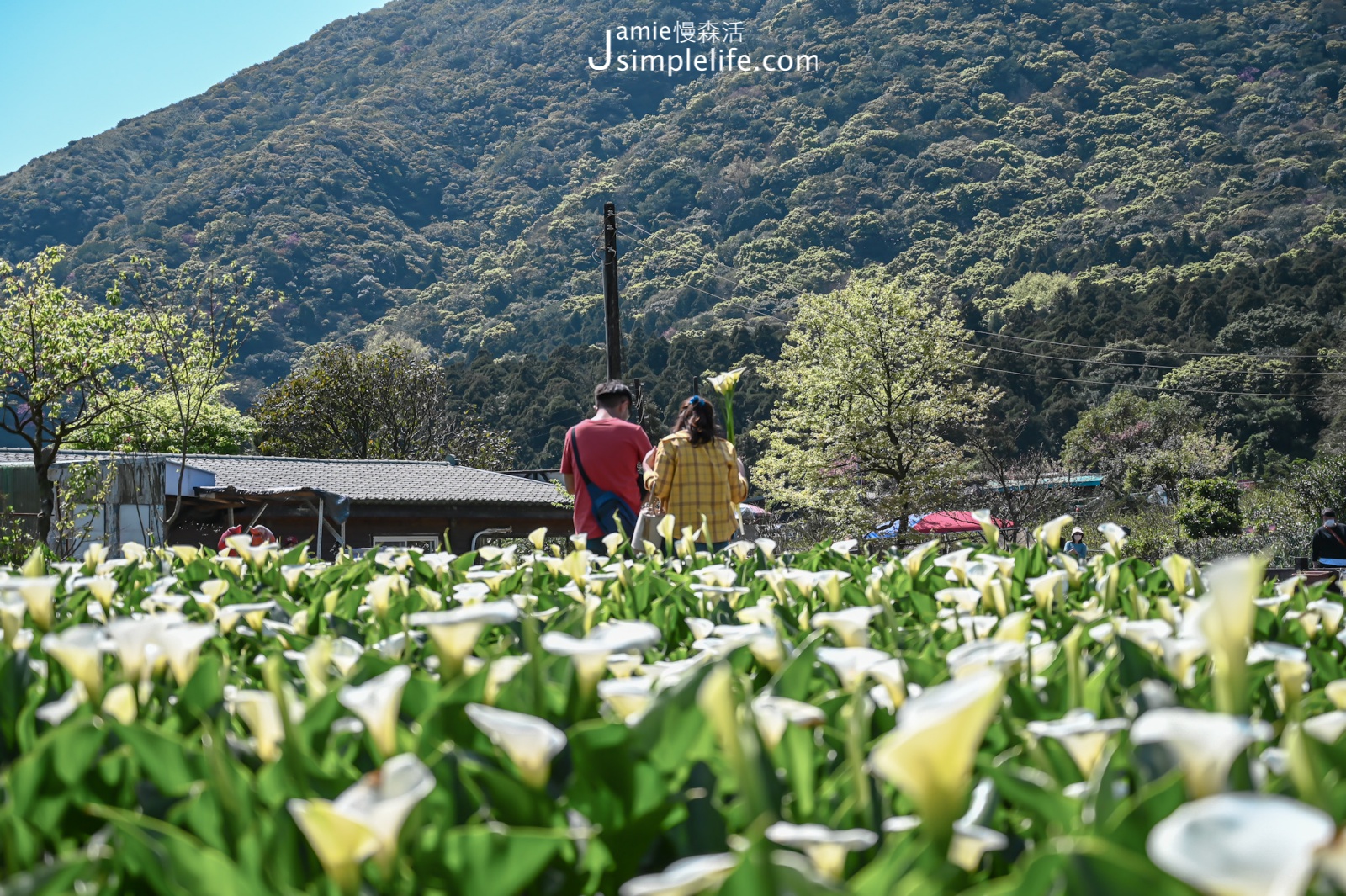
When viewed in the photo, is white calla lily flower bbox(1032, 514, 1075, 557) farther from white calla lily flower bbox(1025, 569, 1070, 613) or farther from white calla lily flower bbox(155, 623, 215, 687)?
white calla lily flower bbox(155, 623, 215, 687)

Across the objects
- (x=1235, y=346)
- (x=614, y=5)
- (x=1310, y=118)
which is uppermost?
(x=614, y=5)

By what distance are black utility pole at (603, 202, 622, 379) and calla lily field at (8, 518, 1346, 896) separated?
15762 millimetres

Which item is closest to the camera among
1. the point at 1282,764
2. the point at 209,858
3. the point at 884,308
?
the point at 209,858

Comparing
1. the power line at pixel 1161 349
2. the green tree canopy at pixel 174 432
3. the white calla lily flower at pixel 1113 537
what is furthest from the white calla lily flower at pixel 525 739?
the power line at pixel 1161 349

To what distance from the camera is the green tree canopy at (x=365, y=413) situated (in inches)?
1582

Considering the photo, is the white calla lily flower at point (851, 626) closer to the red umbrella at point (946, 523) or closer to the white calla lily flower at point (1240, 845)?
the white calla lily flower at point (1240, 845)

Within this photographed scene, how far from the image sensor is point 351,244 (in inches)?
3514

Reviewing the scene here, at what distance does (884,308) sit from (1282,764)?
93.6 ft

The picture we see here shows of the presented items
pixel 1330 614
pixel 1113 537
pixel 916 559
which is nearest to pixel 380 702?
pixel 1330 614

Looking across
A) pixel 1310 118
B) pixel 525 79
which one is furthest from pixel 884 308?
pixel 525 79

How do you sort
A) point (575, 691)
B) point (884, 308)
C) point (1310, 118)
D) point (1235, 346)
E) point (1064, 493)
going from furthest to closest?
point (1310, 118) → point (1235, 346) → point (1064, 493) → point (884, 308) → point (575, 691)

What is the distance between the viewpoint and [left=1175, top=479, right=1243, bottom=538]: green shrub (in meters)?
28.6

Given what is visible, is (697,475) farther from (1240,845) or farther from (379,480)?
(379,480)

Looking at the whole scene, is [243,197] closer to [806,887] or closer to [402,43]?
[402,43]
